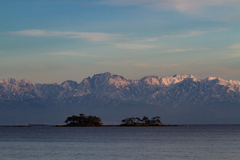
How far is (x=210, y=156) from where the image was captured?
81562 mm

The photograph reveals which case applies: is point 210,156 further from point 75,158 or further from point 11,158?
point 11,158

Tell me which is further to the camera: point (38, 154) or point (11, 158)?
point (38, 154)

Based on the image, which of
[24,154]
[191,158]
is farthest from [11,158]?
[191,158]

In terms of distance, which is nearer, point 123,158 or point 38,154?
point 123,158

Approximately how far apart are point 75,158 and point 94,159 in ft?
13.0

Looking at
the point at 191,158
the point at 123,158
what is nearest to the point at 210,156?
the point at 191,158

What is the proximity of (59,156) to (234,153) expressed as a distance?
121 ft

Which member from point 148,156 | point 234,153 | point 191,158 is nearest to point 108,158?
point 148,156

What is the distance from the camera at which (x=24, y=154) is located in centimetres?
8775

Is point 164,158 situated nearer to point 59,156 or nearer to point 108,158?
point 108,158

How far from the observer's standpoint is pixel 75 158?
8000cm

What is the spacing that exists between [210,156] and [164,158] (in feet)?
31.9

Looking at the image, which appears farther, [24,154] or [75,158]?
[24,154]

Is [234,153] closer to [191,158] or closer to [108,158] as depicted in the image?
[191,158]
